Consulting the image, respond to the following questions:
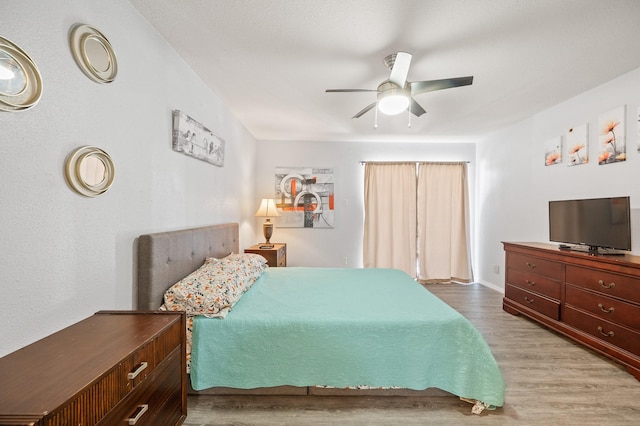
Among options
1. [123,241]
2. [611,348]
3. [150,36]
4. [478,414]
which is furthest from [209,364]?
[611,348]

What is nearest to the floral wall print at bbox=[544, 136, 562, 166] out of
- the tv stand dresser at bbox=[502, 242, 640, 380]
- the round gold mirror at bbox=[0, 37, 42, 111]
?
the tv stand dresser at bbox=[502, 242, 640, 380]

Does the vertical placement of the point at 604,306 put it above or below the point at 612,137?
below

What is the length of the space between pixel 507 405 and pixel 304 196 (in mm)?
3640

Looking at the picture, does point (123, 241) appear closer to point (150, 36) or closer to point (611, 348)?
point (150, 36)

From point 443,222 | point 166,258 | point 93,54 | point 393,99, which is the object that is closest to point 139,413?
point 166,258

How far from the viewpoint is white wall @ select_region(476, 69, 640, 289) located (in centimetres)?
246

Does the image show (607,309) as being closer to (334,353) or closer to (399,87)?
(334,353)

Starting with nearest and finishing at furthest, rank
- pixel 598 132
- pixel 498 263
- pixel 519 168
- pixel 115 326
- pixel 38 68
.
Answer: pixel 38 68 < pixel 115 326 < pixel 598 132 < pixel 519 168 < pixel 498 263

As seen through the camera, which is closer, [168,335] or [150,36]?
[168,335]

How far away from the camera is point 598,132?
8.96ft

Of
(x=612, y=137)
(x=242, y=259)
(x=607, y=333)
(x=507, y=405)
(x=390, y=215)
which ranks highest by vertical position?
(x=612, y=137)

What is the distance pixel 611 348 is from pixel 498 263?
6.94 ft

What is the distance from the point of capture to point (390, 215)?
4703 millimetres

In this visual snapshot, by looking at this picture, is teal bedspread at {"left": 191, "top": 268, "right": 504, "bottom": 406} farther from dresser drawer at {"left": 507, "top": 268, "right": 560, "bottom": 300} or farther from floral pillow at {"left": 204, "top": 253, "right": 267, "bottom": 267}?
dresser drawer at {"left": 507, "top": 268, "right": 560, "bottom": 300}
